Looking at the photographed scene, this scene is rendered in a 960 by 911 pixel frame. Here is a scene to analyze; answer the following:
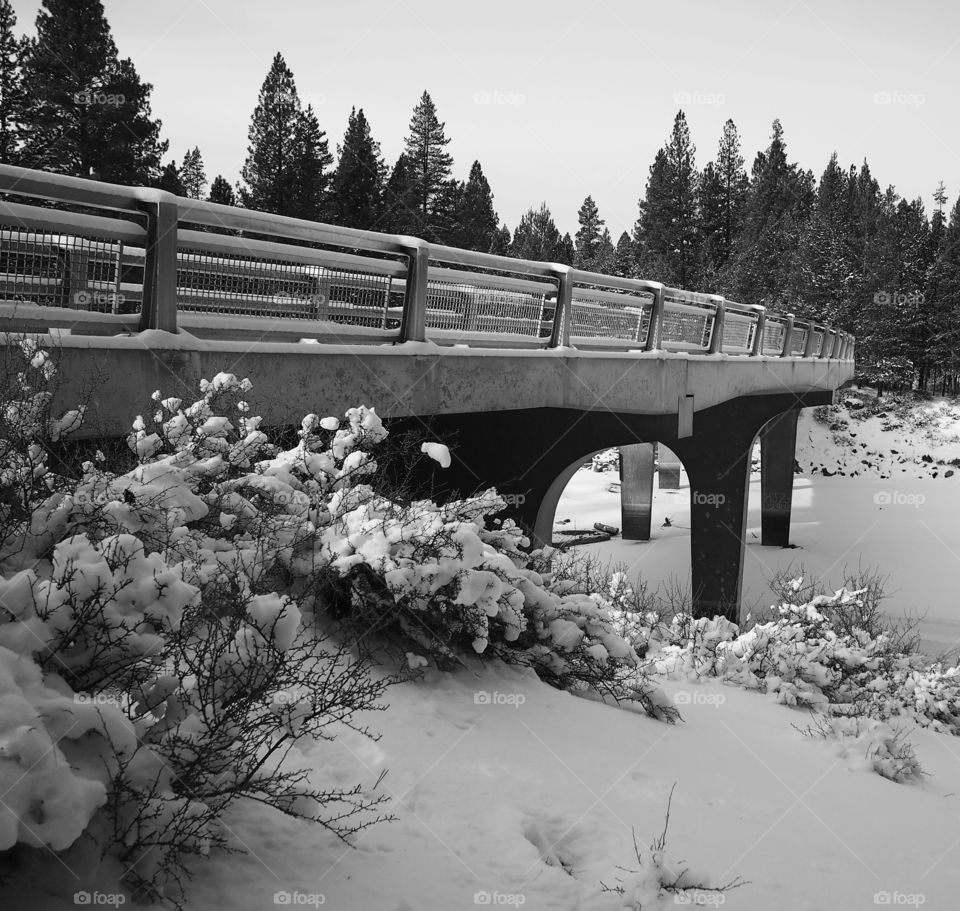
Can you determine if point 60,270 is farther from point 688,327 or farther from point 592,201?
point 592,201

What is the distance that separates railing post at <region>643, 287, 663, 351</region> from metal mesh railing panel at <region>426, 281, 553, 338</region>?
2.03 m

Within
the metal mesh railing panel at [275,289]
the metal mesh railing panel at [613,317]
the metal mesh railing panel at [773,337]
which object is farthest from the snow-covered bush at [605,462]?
the metal mesh railing panel at [275,289]

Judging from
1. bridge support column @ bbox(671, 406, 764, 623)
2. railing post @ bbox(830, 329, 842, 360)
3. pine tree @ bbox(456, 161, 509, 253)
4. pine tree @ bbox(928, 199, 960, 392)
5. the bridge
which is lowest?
bridge support column @ bbox(671, 406, 764, 623)

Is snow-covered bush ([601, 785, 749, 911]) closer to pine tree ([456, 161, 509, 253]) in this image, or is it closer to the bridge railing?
the bridge railing

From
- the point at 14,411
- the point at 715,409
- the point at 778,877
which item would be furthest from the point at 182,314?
the point at 715,409

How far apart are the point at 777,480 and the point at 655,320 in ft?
65.9

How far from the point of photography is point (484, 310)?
7.17 m

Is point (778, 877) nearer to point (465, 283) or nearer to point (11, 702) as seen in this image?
point (11, 702)

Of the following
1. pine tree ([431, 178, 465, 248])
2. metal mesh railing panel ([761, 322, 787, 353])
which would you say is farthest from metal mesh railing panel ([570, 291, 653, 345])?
pine tree ([431, 178, 465, 248])

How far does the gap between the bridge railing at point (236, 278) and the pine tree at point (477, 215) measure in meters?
52.3

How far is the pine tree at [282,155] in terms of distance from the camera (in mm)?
38938

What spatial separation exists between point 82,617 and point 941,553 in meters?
25.1

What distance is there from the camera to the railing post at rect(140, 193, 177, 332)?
4.31 m

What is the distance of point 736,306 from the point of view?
44.4ft
